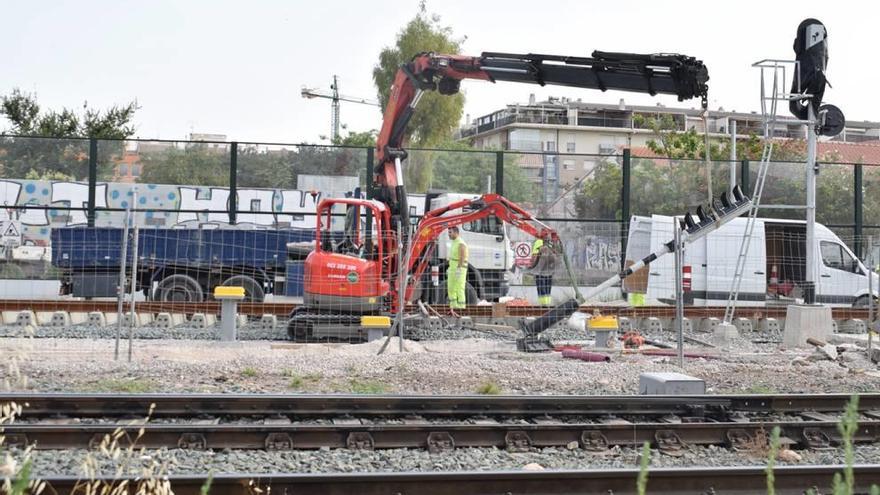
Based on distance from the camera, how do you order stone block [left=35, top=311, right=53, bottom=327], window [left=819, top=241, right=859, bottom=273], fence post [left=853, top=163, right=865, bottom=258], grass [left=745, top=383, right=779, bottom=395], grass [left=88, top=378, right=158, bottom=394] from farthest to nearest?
fence post [left=853, top=163, right=865, bottom=258] → window [left=819, top=241, right=859, bottom=273] → stone block [left=35, top=311, right=53, bottom=327] → grass [left=745, top=383, right=779, bottom=395] → grass [left=88, top=378, right=158, bottom=394]

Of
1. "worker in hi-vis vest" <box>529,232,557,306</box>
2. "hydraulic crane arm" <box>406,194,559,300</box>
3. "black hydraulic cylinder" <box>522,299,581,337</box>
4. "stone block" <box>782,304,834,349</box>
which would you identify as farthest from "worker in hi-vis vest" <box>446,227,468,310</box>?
"stone block" <box>782,304,834,349</box>

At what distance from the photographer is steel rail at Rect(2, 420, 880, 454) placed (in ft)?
25.3

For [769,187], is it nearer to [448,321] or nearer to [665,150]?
[448,321]

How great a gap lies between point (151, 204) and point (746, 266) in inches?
618

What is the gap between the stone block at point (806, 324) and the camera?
16453 millimetres

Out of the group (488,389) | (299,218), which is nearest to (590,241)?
(299,218)

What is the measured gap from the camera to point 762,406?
32.1 ft

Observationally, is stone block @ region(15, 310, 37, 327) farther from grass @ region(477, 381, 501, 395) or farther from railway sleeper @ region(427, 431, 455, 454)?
railway sleeper @ region(427, 431, 455, 454)

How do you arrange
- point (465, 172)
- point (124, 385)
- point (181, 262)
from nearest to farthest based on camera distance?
1. point (124, 385)
2. point (181, 262)
3. point (465, 172)

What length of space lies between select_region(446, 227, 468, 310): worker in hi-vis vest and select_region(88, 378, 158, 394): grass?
8529 mm

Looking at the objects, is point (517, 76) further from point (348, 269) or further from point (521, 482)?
point (521, 482)

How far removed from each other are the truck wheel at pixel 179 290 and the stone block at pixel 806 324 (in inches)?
483

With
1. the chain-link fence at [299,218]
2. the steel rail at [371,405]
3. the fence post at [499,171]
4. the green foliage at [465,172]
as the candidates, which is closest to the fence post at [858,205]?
the chain-link fence at [299,218]

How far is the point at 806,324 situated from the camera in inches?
648
